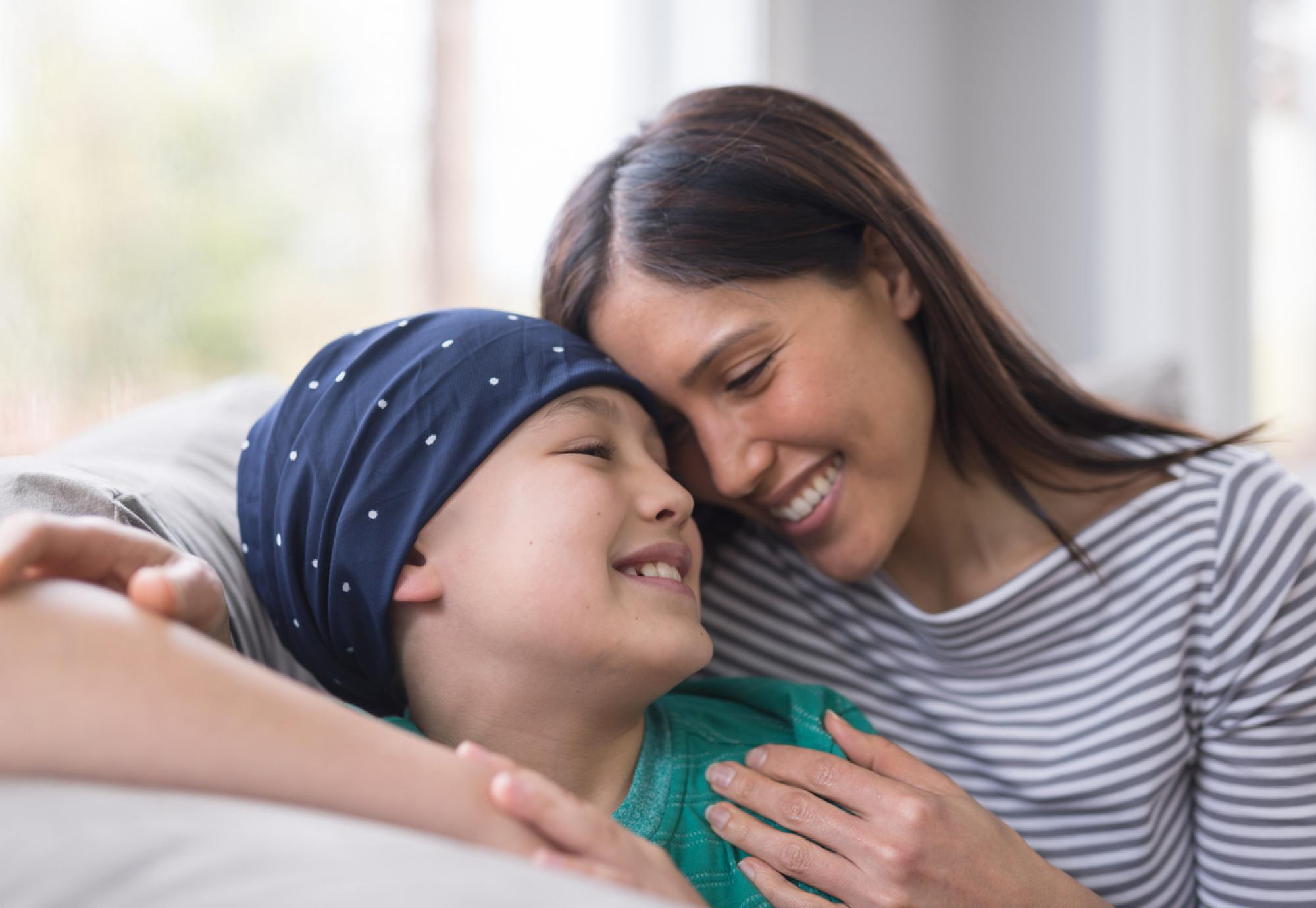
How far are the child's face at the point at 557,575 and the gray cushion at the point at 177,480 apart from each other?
6.0 inches

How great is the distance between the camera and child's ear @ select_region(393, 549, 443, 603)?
953 millimetres

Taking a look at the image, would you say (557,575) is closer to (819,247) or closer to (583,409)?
(583,409)

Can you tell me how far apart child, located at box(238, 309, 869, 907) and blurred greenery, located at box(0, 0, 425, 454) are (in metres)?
0.73

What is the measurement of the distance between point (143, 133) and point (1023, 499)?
1.36 m

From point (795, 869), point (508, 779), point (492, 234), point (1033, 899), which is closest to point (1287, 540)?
point (1033, 899)

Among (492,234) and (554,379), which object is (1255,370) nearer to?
(492,234)

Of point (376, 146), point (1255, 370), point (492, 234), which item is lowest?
point (1255, 370)

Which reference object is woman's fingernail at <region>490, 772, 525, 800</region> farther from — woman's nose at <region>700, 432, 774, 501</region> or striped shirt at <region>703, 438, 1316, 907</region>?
striped shirt at <region>703, 438, 1316, 907</region>

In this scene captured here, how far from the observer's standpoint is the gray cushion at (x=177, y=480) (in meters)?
0.86

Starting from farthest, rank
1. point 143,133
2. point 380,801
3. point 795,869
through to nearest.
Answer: point 143,133, point 795,869, point 380,801

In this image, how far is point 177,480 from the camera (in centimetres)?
107

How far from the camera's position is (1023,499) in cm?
130

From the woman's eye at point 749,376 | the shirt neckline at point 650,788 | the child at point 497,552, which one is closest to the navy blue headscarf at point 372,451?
the child at point 497,552

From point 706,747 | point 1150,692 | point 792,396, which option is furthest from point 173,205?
point 1150,692
